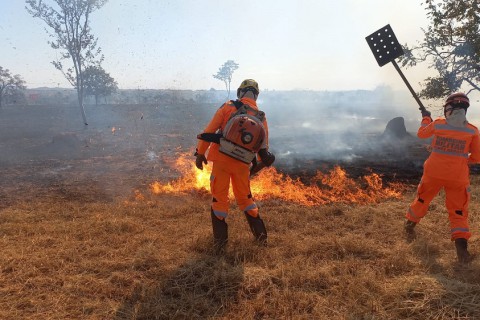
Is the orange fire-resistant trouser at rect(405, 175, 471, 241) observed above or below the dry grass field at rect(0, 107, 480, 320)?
above

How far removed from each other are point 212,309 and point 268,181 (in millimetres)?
5313

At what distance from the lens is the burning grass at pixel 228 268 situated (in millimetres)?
2928

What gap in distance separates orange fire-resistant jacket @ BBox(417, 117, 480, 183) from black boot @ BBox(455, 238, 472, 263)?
0.79 meters

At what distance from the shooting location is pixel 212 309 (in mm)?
2967

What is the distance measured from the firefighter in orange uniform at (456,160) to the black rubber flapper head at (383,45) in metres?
1.88

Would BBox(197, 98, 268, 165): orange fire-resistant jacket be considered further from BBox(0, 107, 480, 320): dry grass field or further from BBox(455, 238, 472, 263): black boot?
BBox(455, 238, 472, 263): black boot

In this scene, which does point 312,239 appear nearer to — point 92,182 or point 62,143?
point 92,182

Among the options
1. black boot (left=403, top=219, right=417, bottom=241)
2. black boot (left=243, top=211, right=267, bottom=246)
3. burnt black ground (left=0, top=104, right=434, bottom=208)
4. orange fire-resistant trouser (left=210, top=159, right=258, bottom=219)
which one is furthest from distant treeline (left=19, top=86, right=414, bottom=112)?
black boot (left=403, top=219, right=417, bottom=241)

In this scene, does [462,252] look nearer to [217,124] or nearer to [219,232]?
[219,232]

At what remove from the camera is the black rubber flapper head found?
5.83 metres

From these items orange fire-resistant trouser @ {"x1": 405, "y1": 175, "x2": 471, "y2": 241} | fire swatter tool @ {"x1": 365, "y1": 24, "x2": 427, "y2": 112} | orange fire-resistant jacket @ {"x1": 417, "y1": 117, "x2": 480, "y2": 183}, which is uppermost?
fire swatter tool @ {"x1": 365, "y1": 24, "x2": 427, "y2": 112}

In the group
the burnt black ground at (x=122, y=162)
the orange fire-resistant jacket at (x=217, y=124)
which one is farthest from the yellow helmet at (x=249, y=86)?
the burnt black ground at (x=122, y=162)

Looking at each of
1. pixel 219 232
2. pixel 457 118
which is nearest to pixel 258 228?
pixel 219 232

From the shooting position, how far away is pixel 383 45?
5883 mm
